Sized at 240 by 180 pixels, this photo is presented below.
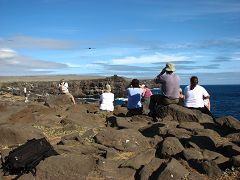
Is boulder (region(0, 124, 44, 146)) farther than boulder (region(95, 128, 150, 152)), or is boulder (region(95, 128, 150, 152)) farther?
boulder (region(0, 124, 44, 146))

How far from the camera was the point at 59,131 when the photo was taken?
17953mm

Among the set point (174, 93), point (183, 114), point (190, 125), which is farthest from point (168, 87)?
point (190, 125)

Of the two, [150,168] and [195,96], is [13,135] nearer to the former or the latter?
[150,168]

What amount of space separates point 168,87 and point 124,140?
5264mm

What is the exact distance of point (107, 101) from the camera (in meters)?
23.0

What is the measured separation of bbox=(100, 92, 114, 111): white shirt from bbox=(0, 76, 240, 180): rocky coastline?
7.44ft

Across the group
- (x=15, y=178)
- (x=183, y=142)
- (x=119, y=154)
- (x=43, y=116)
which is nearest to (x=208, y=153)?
(x=183, y=142)

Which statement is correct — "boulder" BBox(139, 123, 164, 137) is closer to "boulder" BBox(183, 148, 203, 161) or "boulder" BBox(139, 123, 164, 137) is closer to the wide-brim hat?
"boulder" BBox(183, 148, 203, 161)

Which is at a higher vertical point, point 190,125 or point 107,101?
point 107,101

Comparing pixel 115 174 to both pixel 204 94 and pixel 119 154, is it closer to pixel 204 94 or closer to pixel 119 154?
pixel 119 154

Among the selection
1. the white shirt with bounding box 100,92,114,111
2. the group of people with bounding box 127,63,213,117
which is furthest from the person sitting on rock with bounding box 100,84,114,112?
the group of people with bounding box 127,63,213,117

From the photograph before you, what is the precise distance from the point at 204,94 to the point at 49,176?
9.39 meters

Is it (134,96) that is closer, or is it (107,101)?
(134,96)

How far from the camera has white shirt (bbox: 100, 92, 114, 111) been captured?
22828 mm
